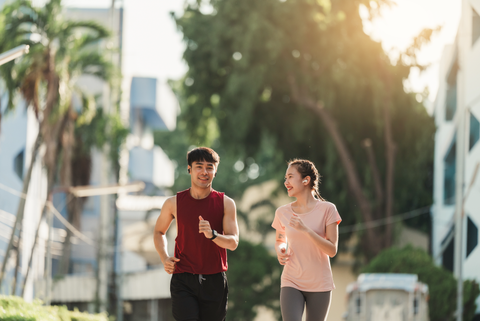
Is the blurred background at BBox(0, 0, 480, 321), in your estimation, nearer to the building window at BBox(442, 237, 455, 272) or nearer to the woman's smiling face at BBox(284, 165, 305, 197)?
the building window at BBox(442, 237, 455, 272)

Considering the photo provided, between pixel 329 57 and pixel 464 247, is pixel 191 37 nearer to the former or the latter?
pixel 329 57

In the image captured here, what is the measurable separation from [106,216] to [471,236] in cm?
1007

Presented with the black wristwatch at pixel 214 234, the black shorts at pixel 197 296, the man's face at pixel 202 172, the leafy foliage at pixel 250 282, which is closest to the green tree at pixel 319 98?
the leafy foliage at pixel 250 282

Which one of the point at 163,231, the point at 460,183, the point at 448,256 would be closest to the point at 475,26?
the point at 460,183

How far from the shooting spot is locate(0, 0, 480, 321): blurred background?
52.7ft

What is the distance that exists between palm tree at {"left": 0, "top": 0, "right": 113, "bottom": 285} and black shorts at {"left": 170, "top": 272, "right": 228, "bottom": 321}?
1097 centimetres

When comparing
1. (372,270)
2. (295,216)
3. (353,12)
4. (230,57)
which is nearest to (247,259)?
(372,270)

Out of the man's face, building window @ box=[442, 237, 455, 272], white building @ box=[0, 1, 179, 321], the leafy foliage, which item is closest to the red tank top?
the man's face

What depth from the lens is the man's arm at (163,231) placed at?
442 centimetres

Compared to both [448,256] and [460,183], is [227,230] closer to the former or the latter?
[460,183]

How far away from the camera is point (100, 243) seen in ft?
60.8

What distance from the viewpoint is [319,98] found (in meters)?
21.5

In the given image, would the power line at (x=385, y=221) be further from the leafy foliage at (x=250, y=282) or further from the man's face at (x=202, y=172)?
the man's face at (x=202, y=172)

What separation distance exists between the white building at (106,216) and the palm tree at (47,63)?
863 millimetres
